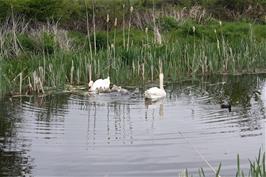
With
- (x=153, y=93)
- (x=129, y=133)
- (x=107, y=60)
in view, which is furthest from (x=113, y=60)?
(x=129, y=133)

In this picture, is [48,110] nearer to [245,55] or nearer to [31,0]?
[245,55]

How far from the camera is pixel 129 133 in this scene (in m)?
9.91

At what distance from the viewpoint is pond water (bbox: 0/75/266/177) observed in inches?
316

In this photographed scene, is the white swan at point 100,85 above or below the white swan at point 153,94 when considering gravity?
above

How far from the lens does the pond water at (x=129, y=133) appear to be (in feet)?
26.3

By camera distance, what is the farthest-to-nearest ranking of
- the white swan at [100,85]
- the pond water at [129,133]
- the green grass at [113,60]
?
the green grass at [113,60] < the white swan at [100,85] < the pond water at [129,133]

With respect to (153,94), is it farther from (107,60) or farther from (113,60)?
(107,60)

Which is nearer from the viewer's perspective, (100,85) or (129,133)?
(129,133)

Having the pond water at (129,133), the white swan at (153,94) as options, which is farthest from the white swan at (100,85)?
the white swan at (153,94)

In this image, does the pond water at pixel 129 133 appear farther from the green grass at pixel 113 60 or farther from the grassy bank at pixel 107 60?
the green grass at pixel 113 60

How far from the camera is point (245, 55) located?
17.1 meters

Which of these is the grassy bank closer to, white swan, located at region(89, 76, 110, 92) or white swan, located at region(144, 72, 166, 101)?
white swan, located at region(89, 76, 110, 92)

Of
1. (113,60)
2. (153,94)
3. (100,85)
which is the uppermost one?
(113,60)

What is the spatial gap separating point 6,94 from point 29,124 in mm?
3302
